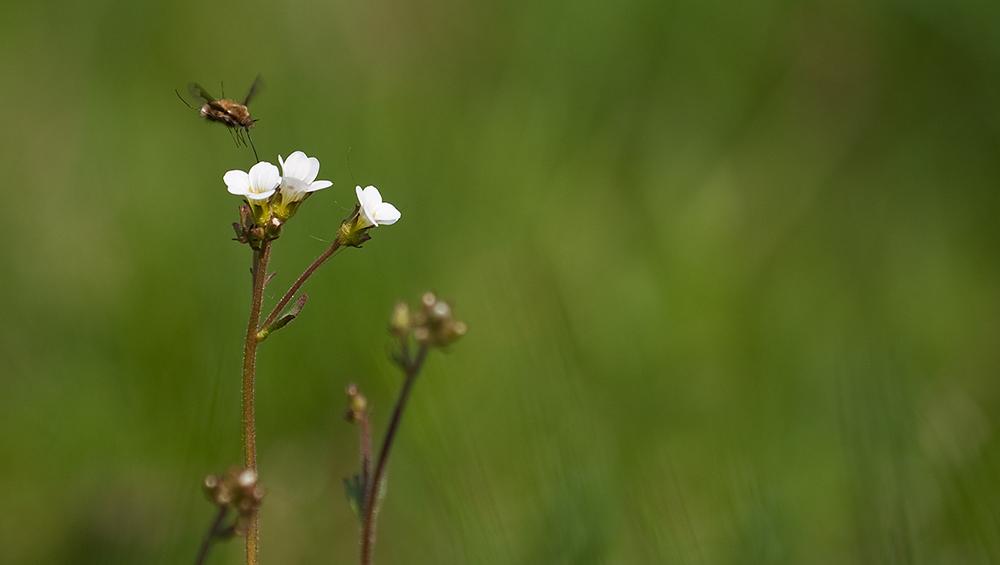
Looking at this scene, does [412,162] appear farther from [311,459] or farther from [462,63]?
[311,459]

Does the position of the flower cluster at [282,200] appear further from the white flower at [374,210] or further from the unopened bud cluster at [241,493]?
the unopened bud cluster at [241,493]

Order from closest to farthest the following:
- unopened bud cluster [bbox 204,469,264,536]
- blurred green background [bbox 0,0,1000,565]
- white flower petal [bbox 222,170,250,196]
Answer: unopened bud cluster [bbox 204,469,264,536] < white flower petal [bbox 222,170,250,196] < blurred green background [bbox 0,0,1000,565]

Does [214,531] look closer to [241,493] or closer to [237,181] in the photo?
[241,493]

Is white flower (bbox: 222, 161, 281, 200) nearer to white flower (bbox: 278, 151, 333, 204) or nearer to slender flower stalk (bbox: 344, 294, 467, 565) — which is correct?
white flower (bbox: 278, 151, 333, 204)

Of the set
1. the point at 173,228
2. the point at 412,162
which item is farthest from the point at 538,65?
the point at 173,228

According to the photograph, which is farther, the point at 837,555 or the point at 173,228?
the point at 173,228

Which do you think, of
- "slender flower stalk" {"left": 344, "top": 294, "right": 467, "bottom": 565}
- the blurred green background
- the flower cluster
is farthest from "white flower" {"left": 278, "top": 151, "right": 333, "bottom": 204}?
the blurred green background

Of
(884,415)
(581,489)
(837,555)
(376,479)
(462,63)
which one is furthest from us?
(462,63)
